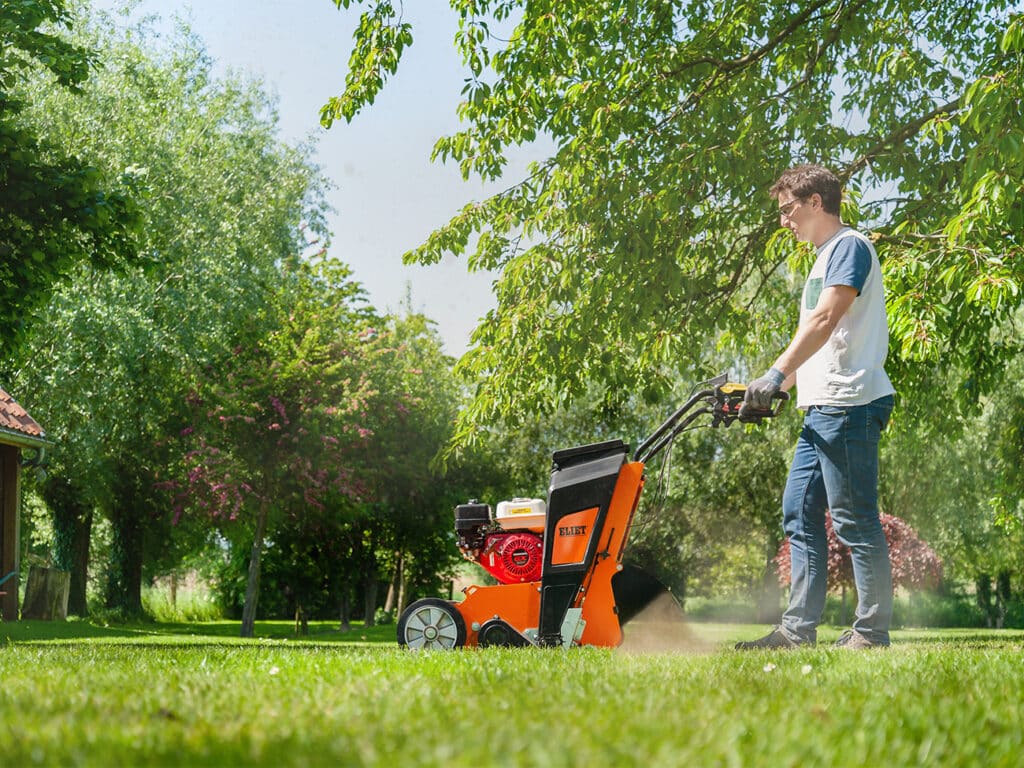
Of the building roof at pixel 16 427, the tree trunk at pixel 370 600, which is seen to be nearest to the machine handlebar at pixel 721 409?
the building roof at pixel 16 427

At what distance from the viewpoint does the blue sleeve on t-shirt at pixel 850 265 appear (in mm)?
4832

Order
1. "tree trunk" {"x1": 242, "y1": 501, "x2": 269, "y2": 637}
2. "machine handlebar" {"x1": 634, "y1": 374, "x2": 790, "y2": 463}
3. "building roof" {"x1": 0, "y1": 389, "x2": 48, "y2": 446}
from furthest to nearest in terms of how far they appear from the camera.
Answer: "tree trunk" {"x1": 242, "y1": 501, "x2": 269, "y2": 637}, "building roof" {"x1": 0, "y1": 389, "x2": 48, "y2": 446}, "machine handlebar" {"x1": 634, "y1": 374, "x2": 790, "y2": 463}

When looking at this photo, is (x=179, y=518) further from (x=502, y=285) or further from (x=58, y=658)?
(x=58, y=658)

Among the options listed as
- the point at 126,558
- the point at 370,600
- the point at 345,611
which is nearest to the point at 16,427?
the point at 126,558

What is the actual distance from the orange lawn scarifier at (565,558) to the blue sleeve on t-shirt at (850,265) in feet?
2.09

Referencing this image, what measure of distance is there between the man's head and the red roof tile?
13540 mm

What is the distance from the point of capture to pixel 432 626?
5902 millimetres

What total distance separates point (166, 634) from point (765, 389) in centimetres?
1655

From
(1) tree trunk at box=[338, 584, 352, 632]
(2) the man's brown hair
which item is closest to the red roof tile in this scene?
(1) tree trunk at box=[338, 584, 352, 632]

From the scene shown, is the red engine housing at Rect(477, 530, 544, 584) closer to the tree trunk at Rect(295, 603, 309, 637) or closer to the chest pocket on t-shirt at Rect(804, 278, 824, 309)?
the chest pocket on t-shirt at Rect(804, 278, 824, 309)

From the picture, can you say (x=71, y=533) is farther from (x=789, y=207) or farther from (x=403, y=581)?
(x=789, y=207)

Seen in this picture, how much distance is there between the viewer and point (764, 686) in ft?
9.89

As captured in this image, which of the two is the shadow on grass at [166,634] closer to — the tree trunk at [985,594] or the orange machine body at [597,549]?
the orange machine body at [597,549]

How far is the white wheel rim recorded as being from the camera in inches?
229
